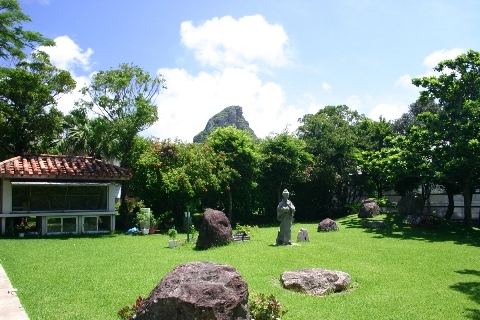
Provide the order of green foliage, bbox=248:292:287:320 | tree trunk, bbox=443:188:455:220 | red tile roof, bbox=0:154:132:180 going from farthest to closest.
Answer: tree trunk, bbox=443:188:455:220 < red tile roof, bbox=0:154:132:180 < green foliage, bbox=248:292:287:320

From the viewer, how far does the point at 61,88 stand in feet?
81.4

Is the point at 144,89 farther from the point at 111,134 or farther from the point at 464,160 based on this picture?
the point at 464,160

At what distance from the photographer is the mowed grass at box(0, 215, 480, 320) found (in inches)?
316

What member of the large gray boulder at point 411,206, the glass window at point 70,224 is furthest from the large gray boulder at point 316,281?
the large gray boulder at point 411,206

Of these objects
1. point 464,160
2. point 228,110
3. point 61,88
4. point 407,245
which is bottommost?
point 407,245

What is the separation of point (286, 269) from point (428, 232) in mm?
12128

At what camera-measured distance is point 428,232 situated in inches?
805

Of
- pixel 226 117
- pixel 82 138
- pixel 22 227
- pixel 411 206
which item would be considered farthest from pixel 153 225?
pixel 226 117

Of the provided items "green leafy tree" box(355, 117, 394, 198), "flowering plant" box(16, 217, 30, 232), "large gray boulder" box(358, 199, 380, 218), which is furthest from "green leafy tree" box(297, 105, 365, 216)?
"flowering plant" box(16, 217, 30, 232)

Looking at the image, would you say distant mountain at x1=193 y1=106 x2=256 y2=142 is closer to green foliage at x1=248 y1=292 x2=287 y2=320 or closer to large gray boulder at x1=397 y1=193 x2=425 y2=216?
large gray boulder at x1=397 y1=193 x2=425 y2=216

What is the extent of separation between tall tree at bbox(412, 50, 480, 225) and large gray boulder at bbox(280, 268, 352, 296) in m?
12.7

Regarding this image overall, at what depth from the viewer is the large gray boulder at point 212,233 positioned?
1611 centimetres

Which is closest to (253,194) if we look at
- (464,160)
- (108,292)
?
(464,160)

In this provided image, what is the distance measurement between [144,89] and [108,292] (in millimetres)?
20925
